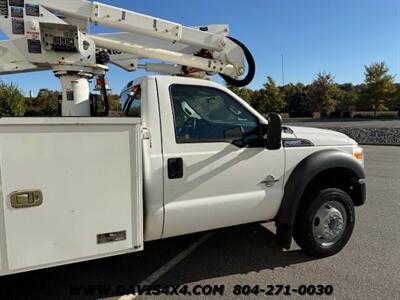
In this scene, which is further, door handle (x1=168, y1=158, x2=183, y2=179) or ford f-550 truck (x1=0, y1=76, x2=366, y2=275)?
door handle (x1=168, y1=158, x2=183, y2=179)

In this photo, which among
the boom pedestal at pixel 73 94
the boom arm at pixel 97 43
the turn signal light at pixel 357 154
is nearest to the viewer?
the boom arm at pixel 97 43

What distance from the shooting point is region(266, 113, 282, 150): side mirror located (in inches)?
135

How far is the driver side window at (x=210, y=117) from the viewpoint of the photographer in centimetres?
346

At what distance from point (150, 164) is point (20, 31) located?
192 cm

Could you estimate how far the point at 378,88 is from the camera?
45969mm

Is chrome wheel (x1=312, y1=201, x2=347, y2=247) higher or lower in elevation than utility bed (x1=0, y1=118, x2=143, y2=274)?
lower

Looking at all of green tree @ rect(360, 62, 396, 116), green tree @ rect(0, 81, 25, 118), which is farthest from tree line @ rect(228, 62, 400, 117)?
green tree @ rect(0, 81, 25, 118)

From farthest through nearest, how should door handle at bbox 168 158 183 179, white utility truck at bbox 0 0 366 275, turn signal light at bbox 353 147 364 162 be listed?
turn signal light at bbox 353 147 364 162 → door handle at bbox 168 158 183 179 → white utility truck at bbox 0 0 366 275

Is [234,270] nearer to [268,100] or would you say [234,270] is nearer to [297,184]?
[297,184]

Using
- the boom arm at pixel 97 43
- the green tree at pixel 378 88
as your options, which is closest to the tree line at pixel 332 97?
the green tree at pixel 378 88

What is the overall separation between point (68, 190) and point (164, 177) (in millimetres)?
833

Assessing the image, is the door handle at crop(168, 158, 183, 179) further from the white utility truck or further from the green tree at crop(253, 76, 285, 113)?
the green tree at crop(253, 76, 285, 113)

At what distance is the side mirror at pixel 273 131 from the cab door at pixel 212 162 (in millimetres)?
209

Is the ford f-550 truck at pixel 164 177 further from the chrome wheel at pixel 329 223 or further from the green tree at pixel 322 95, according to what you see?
the green tree at pixel 322 95
